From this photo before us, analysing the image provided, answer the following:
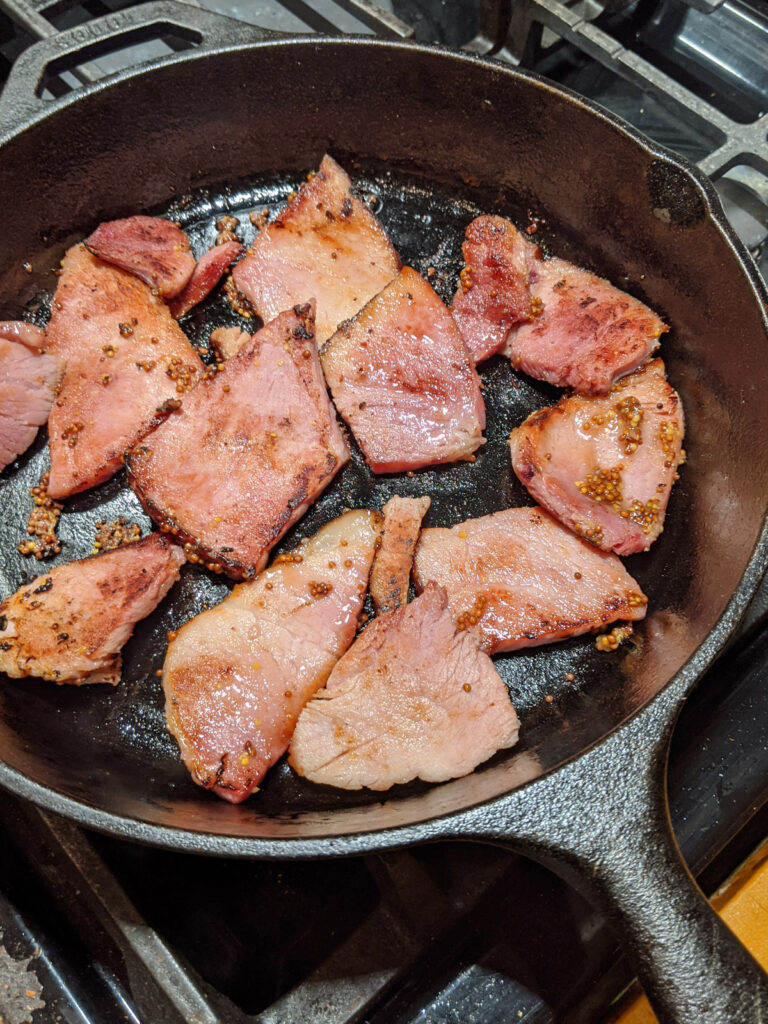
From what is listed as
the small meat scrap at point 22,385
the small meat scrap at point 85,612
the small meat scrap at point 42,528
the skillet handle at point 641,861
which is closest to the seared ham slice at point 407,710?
the skillet handle at point 641,861

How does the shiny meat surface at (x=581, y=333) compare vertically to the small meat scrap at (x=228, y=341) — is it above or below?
above

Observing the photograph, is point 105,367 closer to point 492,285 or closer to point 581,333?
point 492,285

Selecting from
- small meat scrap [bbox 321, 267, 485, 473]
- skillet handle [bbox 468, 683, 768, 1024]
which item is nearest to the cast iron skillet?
skillet handle [bbox 468, 683, 768, 1024]

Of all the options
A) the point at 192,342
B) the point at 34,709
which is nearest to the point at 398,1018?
the point at 34,709

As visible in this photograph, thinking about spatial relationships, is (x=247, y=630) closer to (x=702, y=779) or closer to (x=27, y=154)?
(x=702, y=779)

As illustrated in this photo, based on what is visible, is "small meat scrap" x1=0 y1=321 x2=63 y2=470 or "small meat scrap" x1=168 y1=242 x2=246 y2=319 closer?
"small meat scrap" x1=0 y1=321 x2=63 y2=470

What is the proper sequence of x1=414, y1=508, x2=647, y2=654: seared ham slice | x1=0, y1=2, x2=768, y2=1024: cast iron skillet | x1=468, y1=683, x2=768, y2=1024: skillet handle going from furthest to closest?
1. x1=414, y1=508, x2=647, y2=654: seared ham slice
2. x1=0, y1=2, x2=768, y2=1024: cast iron skillet
3. x1=468, y1=683, x2=768, y2=1024: skillet handle

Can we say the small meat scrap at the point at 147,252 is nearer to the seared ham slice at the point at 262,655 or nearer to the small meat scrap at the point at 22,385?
the small meat scrap at the point at 22,385

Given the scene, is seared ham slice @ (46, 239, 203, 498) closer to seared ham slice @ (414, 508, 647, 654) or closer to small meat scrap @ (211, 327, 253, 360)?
small meat scrap @ (211, 327, 253, 360)
